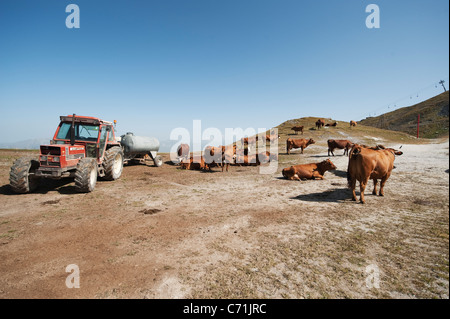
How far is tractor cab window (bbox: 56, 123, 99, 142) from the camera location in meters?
9.95

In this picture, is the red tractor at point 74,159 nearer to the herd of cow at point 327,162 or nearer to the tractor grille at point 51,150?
the tractor grille at point 51,150

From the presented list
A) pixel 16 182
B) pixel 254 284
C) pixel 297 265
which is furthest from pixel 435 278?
pixel 16 182

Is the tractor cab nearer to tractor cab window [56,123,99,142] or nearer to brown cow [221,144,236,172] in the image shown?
tractor cab window [56,123,99,142]

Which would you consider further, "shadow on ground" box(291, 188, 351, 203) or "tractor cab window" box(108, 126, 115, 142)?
"tractor cab window" box(108, 126, 115, 142)

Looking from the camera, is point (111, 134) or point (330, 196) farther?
point (111, 134)

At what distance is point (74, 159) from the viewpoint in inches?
349

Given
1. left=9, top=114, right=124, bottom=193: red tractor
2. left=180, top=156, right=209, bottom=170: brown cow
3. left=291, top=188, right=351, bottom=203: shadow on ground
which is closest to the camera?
left=291, top=188, right=351, bottom=203: shadow on ground

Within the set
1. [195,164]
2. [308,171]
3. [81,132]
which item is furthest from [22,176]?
[308,171]

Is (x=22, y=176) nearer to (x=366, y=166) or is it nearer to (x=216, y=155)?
(x=216, y=155)

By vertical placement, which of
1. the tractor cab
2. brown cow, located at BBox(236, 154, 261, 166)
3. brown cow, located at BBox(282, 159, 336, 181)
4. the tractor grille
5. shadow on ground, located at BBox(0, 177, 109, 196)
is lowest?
shadow on ground, located at BBox(0, 177, 109, 196)

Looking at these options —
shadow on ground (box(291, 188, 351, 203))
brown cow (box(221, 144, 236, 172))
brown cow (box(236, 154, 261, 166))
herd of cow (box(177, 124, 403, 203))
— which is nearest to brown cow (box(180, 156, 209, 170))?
herd of cow (box(177, 124, 403, 203))

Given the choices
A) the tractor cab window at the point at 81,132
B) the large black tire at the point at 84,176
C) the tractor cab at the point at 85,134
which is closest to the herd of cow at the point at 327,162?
the tractor cab at the point at 85,134

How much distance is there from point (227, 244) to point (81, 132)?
10.2 m

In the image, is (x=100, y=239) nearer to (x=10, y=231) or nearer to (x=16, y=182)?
(x=10, y=231)
